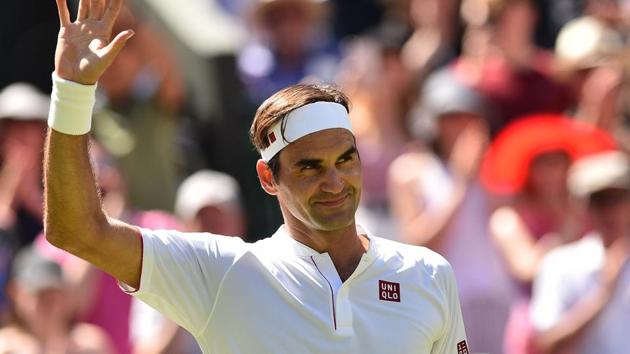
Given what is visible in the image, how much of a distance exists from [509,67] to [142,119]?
6.99ft

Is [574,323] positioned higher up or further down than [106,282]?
further down

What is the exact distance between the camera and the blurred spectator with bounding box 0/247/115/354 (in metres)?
6.94

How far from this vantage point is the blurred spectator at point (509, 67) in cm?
847

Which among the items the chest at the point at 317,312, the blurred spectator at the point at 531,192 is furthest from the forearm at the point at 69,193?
the blurred spectator at the point at 531,192

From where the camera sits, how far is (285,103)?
4.32m

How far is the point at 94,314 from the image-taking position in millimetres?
7359

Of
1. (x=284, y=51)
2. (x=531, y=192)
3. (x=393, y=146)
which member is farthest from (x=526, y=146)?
(x=284, y=51)

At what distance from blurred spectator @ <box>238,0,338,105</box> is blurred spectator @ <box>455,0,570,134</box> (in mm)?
894

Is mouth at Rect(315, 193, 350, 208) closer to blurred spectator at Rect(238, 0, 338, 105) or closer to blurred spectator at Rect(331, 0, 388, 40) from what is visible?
blurred spectator at Rect(238, 0, 338, 105)

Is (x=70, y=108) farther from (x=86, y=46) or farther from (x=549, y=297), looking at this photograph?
(x=549, y=297)

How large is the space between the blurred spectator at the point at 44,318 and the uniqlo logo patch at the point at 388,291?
9.82 ft

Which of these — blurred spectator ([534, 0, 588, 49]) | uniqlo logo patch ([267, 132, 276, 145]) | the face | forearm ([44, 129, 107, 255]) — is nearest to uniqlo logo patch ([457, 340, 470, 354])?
the face

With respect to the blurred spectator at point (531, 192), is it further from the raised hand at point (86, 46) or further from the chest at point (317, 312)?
the raised hand at point (86, 46)

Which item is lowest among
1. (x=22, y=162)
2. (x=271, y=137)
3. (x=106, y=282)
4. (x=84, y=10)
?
(x=106, y=282)
